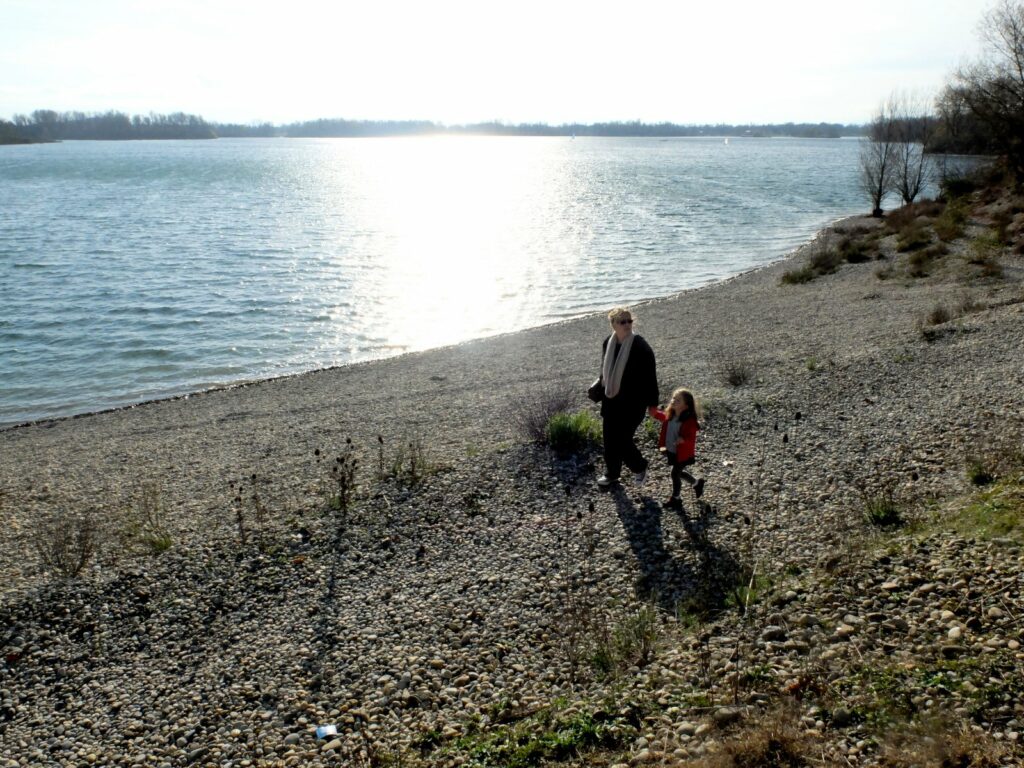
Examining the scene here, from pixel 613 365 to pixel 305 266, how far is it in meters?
33.8

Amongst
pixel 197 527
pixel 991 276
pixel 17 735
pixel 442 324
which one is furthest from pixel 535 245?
pixel 17 735

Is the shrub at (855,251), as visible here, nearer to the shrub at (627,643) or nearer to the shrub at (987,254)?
the shrub at (987,254)

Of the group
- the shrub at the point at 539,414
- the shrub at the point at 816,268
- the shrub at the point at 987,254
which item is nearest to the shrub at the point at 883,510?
the shrub at the point at 539,414

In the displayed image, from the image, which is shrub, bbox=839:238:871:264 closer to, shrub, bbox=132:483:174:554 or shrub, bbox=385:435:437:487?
shrub, bbox=385:435:437:487

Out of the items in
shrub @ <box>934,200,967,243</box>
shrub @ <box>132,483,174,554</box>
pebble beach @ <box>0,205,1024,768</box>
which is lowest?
shrub @ <box>132,483,174,554</box>

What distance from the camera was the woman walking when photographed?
7.88 meters

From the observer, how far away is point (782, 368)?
14.1 m

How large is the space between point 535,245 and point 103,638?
42.0m

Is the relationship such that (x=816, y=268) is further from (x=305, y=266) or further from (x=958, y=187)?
(x=305, y=266)

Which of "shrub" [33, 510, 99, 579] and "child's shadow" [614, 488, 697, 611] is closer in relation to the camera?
"child's shadow" [614, 488, 697, 611]

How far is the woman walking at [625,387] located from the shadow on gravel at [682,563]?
2.07ft

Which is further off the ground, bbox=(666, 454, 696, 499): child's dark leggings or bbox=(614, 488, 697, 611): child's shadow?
bbox=(666, 454, 696, 499): child's dark leggings

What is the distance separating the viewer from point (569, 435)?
1009cm

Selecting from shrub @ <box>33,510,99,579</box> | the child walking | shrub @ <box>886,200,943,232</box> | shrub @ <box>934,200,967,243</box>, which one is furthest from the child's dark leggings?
shrub @ <box>886,200,943,232</box>
